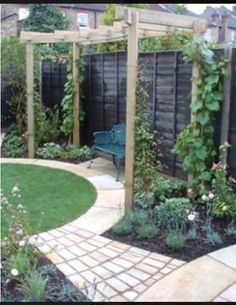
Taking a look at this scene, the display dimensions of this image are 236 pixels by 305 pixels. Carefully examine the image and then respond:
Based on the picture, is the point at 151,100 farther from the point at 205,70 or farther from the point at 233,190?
the point at 233,190

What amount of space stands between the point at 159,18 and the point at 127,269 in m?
2.45

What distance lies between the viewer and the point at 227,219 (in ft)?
12.6

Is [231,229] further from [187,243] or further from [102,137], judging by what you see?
[102,137]

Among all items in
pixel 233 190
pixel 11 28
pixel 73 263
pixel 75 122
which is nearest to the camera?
pixel 73 263

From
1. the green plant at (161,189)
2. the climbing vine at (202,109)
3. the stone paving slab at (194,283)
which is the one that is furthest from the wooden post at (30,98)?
the stone paving slab at (194,283)

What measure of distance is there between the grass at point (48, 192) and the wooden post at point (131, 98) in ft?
1.97

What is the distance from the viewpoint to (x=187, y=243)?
11.2 ft

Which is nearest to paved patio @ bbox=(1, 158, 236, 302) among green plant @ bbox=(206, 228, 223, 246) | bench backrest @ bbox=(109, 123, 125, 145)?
green plant @ bbox=(206, 228, 223, 246)

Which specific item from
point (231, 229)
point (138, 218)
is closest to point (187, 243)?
point (231, 229)

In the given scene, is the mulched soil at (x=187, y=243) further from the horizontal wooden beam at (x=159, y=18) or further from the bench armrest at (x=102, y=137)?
the bench armrest at (x=102, y=137)

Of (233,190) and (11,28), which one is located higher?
→ (11,28)

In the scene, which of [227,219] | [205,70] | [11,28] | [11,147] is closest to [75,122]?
[11,147]

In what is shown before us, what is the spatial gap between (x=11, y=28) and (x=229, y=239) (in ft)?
49.9

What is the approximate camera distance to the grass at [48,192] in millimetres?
4070
